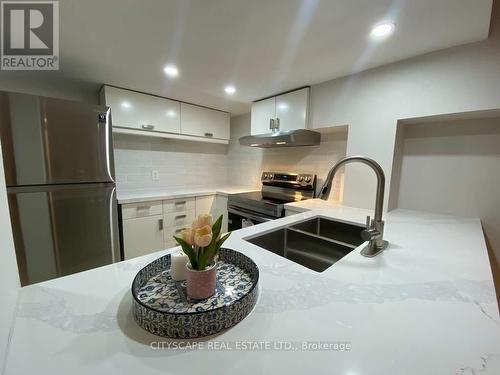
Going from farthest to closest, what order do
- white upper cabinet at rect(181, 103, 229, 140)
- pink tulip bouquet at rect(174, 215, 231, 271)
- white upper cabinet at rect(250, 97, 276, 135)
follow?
white upper cabinet at rect(181, 103, 229, 140) → white upper cabinet at rect(250, 97, 276, 135) → pink tulip bouquet at rect(174, 215, 231, 271)

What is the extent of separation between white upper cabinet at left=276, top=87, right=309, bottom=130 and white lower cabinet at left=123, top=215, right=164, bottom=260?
5.24 ft

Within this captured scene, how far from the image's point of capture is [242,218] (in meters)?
2.26

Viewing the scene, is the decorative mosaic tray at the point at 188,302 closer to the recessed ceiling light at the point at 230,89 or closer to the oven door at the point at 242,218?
the oven door at the point at 242,218

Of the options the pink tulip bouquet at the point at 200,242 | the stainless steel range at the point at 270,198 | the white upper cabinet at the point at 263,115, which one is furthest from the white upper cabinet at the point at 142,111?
the pink tulip bouquet at the point at 200,242

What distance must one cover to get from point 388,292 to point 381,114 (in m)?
1.39

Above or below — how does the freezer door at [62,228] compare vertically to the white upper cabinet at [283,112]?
below

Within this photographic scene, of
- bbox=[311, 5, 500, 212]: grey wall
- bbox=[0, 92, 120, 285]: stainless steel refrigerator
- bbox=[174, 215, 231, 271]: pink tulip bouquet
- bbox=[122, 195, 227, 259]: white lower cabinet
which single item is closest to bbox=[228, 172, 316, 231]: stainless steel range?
bbox=[122, 195, 227, 259]: white lower cabinet

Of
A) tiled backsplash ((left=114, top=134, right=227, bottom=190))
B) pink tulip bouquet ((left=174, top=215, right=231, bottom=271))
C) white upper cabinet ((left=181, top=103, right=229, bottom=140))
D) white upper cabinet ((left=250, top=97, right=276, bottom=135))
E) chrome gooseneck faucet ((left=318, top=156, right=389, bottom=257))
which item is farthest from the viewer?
white upper cabinet ((left=181, top=103, right=229, bottom=140))

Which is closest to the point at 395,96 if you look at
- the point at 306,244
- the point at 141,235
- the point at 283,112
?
the point at 283,112

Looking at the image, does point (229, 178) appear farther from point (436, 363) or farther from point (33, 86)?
point (436, 363)

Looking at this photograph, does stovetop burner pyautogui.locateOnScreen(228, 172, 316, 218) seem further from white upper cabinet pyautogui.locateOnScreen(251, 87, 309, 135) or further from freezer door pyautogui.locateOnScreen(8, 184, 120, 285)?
freezer door pyautogui.locateOnScreen(8, 184, 120, 285)

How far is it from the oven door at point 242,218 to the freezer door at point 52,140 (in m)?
1.22

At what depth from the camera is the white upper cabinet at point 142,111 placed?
79.4 inches

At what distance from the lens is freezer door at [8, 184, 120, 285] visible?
53.3 inches
